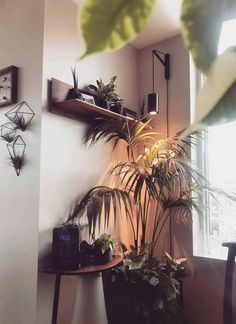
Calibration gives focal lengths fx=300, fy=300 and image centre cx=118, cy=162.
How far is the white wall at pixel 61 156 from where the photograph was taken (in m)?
1.83

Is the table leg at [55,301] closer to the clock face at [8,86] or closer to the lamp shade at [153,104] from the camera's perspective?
the clock face at [8,86]

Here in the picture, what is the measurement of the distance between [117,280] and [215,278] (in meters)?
0.75

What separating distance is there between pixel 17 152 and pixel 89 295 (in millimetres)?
1009

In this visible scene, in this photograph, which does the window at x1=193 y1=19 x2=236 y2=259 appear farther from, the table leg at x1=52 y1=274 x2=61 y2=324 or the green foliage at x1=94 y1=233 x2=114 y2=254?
the table leg at x1=52 y1=274 x2=61 y2=324

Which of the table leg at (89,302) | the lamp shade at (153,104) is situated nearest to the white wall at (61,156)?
the table leg at (89,302)

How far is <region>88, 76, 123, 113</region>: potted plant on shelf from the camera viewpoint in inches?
84.8

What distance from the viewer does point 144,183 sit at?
88.6 inches

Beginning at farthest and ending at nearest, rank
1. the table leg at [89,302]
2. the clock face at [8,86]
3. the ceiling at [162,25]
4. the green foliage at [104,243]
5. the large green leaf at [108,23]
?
the ceiling at [162,25] < the clock face at [8,86] < the green foliage at [104,243] < the table leg at [89,302] < the large green leaf at [108,23]

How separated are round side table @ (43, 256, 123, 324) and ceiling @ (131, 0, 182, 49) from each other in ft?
5.36

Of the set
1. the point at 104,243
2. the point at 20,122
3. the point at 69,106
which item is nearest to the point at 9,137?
the point at 20,122

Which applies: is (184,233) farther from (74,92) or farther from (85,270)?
(74,92)

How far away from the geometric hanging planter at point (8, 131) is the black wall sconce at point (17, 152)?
39 mm

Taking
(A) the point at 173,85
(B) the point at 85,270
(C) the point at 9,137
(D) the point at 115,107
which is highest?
(A) the point at 173,85

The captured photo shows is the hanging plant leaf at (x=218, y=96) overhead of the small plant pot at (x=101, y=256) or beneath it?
overhead
